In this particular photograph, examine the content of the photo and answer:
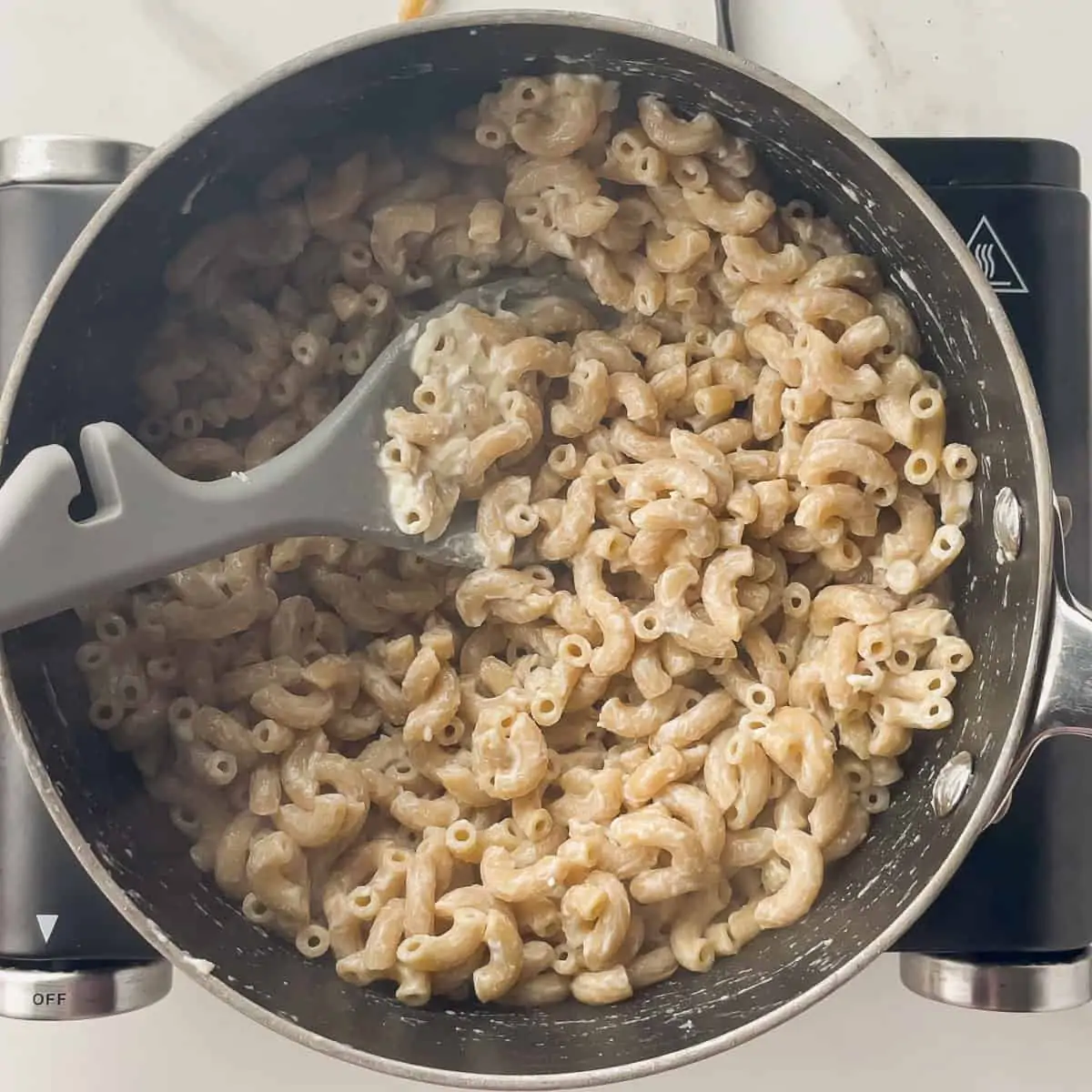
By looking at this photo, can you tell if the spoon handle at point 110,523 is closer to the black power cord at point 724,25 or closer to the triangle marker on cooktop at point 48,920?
the triangle marker on cooktop at point 48,920

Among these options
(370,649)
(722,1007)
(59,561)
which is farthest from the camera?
(370,649)

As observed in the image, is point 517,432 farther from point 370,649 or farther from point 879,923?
point 879,923

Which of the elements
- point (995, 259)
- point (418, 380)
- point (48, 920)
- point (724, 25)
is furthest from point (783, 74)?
point (48, 920)

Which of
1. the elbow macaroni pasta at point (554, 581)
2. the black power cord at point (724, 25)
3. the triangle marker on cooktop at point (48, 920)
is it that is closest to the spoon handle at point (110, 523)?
the elbow macaroni pasta at point (554, 581)

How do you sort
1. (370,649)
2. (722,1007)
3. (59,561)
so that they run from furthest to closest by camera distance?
(370,649), (722,1007), (59,561)

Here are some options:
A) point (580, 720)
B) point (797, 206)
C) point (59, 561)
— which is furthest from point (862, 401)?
point (59, 561)

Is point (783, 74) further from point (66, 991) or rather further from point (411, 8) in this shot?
point (66, 991)

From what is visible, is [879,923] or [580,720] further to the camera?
[580,720]
